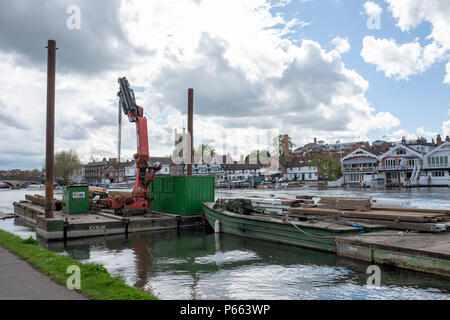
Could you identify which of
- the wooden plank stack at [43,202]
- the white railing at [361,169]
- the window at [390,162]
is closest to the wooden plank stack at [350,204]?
the wooden plank stack at [43,202]

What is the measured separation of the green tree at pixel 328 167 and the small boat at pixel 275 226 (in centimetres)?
7644

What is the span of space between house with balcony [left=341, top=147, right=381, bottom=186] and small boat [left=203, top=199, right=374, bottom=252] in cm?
6812

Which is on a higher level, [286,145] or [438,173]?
[286,145]

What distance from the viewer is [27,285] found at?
732 cm

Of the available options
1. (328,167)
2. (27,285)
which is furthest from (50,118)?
(328,167)

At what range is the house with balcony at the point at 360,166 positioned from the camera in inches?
3361

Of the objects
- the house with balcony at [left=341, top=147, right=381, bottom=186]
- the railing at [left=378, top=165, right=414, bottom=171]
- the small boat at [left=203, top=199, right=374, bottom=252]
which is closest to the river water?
the small boat at [left=203, top=199, right=374, bottom=252]

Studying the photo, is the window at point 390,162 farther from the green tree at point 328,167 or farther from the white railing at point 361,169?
the green tree at point 328,167

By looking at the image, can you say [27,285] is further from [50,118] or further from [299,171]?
[299,171]

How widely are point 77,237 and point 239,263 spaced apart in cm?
981

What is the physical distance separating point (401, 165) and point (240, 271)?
78.4 meters

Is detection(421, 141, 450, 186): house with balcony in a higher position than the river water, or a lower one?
higher

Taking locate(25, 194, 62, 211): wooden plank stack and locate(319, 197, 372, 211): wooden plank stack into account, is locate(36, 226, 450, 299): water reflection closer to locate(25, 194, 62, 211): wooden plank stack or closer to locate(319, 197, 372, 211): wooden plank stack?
locate(319, 197, 372, 211): wooden plank stack

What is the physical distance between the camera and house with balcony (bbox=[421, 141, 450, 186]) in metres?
73.5
